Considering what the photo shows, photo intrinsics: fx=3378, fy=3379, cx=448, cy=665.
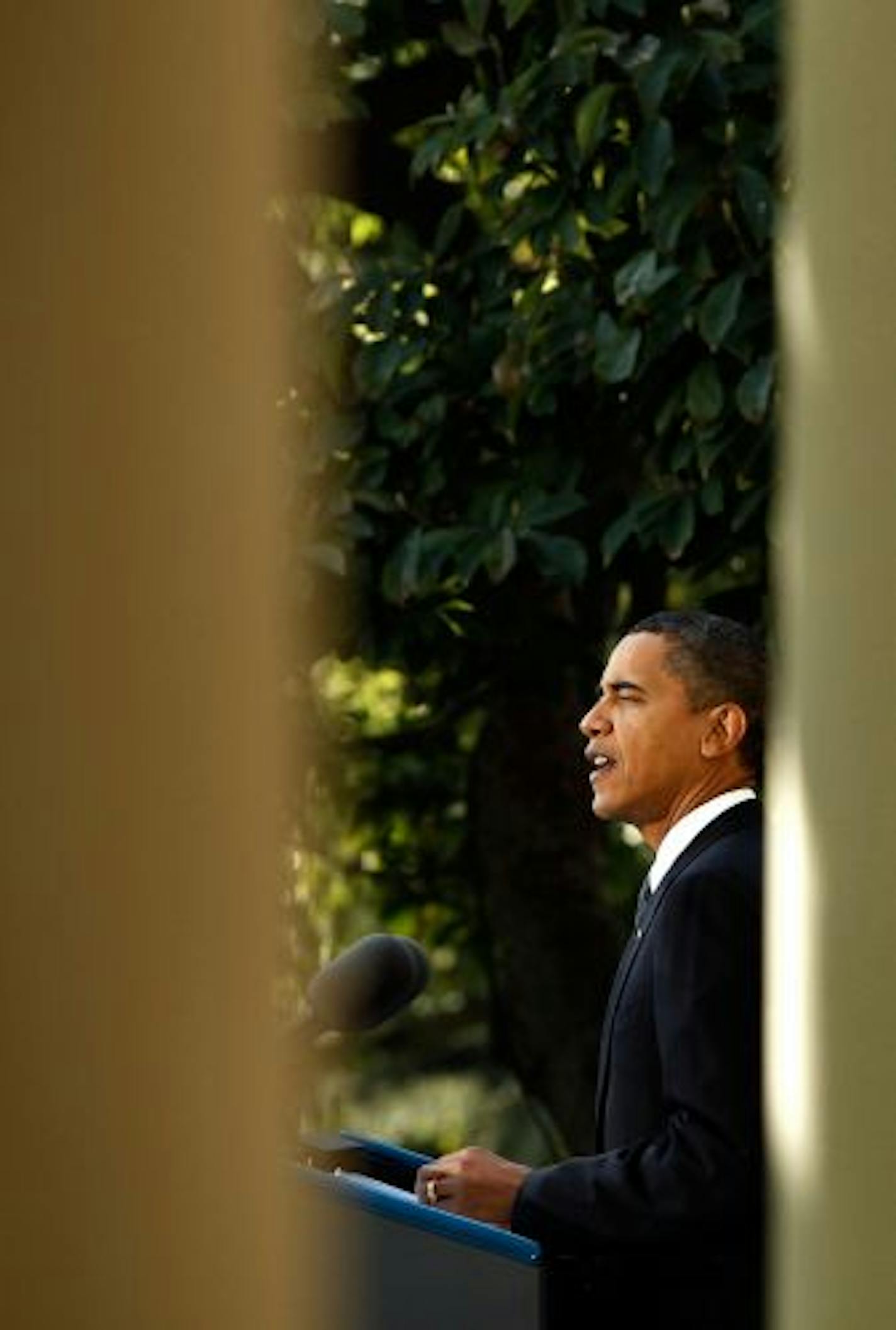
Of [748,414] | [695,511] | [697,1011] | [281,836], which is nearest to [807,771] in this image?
[281,836]

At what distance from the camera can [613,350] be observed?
656 centimetres

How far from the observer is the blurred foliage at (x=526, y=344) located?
6422 mm

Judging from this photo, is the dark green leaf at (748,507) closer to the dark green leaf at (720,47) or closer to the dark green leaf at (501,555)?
the dark green leaf at (501,555)

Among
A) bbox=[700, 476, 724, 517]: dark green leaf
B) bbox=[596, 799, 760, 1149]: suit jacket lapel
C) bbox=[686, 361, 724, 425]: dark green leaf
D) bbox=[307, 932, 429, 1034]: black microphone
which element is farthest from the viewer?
bbox=[700, 476, 724, 517]: dark green leaf

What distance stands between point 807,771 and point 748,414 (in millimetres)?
4663

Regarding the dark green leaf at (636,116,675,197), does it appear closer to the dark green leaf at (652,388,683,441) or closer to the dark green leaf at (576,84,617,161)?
the dark green leaf at (576,84,617,161)

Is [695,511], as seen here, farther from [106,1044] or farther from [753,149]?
[106,1044]

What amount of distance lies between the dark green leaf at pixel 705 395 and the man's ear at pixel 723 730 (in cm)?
253

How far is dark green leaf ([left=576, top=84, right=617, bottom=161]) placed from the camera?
6.38 metres

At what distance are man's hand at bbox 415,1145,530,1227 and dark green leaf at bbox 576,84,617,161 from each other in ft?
10.3

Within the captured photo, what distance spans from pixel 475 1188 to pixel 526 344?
353cm

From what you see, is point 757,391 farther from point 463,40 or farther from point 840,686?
point 840,686

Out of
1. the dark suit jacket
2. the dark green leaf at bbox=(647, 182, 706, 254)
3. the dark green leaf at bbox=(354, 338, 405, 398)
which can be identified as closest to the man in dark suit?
the dark suit jacket

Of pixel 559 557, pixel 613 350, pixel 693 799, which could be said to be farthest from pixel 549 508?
pixel 693 799
